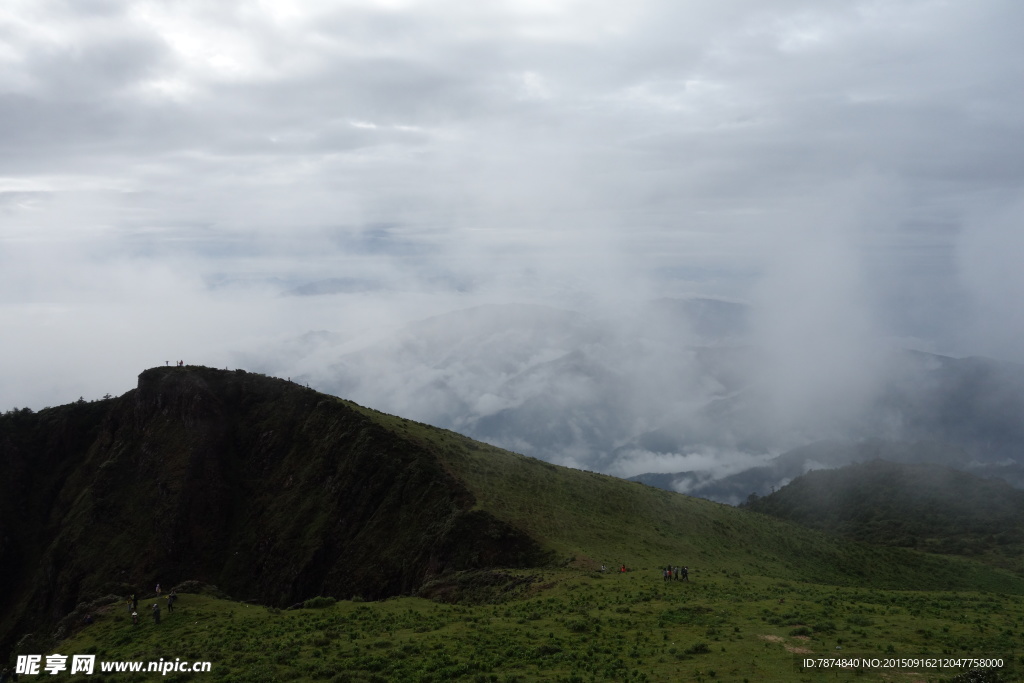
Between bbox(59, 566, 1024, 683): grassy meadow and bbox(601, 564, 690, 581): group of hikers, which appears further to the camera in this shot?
bbox(601, 564, 690, 581): group of hikers

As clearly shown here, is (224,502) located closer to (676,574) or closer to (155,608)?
(155,608)

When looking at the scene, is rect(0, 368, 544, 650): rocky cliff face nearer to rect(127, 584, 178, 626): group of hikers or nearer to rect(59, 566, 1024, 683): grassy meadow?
rect(59, 566, 1024, 683): grassy meadow

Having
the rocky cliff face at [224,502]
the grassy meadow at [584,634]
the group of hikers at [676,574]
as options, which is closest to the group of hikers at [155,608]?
the grassy meadow at [584,634]

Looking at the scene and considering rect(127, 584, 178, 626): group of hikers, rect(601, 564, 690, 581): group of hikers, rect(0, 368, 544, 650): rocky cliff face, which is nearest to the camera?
rect(127, 584, 178, 626): group of hikers

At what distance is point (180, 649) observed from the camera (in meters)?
38.2

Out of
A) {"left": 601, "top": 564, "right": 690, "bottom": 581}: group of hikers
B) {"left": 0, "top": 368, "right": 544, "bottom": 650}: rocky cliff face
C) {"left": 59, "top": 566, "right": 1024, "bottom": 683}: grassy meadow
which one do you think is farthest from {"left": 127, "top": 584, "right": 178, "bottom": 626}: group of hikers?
{"left": 601, "top": 564, "right": 690, "bottom": 581}: group of hikers

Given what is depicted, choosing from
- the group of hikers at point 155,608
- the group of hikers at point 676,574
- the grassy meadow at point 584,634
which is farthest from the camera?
the group of hikers at point 676,574

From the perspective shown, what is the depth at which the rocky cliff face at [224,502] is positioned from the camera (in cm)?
6794

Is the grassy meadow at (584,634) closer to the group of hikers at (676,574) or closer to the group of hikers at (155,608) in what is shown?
the group of hikers at (155,608)

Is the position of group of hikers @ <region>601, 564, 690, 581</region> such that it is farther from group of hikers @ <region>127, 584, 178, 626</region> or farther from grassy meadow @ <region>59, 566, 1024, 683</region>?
group of hikers @ <region>127, 584, 178, 626</region>

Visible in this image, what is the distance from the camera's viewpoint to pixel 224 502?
87250mm

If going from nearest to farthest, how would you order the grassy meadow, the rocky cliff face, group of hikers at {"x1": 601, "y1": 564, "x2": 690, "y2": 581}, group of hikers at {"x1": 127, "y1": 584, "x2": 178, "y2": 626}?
the grassy meadow
group of hikers at {"x1": 127, "y1": 584, "x2": 178, "y2": 626}
group of hikers at {"x1": 601, "y1": 564, "x2": 690, "y2": 581}
the rocky cliff face

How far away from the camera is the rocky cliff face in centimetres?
6794

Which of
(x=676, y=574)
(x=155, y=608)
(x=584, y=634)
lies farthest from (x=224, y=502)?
(x=584, y=634)
